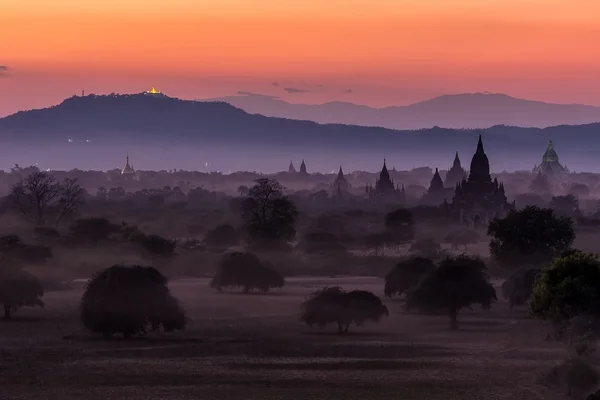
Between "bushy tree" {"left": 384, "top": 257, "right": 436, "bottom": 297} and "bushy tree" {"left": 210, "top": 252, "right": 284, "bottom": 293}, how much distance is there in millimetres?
7808

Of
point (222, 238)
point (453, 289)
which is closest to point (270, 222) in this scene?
point (222, 238)

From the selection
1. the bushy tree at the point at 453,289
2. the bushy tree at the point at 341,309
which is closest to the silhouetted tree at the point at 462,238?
the bushy tree at the point at 453,289

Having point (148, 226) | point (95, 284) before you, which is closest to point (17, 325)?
point (95, 284)

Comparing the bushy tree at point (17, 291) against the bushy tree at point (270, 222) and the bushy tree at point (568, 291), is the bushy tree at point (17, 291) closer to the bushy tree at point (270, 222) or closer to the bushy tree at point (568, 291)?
the bushy tree at point (568, 291)

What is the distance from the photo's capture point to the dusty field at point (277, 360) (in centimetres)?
4175

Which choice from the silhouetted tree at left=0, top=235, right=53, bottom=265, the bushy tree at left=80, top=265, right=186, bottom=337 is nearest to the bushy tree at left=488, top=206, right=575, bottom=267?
the silhouetted tree at left=0, top=235, right=53, bottom=265

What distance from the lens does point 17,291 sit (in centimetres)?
6072

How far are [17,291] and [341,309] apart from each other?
15940 mm

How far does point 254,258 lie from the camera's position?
7712 centimetres

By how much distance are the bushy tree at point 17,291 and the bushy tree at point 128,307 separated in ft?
20.4

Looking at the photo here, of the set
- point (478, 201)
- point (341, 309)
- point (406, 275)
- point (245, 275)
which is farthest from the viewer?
point (478, 201)

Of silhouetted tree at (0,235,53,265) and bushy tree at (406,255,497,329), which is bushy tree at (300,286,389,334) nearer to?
bushy tree at (406,255,497,329)

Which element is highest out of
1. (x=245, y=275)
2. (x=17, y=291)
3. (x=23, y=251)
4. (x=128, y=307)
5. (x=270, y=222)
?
(x=270, y=222)

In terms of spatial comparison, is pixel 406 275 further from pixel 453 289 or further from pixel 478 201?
pixel 478 201
